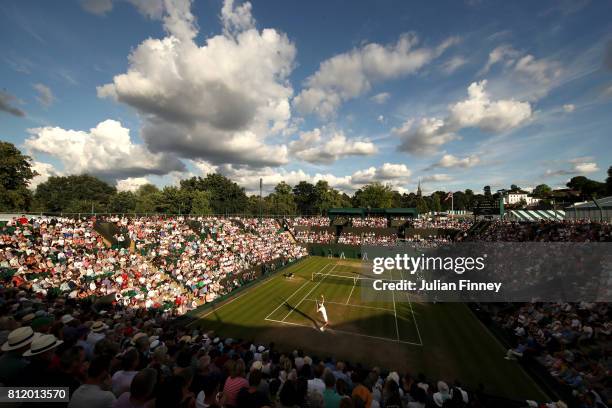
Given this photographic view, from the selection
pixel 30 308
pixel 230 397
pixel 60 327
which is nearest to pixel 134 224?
pixel 30 308

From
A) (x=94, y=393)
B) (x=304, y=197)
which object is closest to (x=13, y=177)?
(x=94, y=393)

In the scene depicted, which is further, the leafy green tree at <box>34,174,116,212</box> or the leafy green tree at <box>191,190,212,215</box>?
the leafy green tree at <box>34,174,116,212</box>

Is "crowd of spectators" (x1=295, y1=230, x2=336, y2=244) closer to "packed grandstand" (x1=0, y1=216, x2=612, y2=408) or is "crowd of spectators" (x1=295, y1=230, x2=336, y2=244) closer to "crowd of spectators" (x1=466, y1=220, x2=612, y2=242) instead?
"packed grandstand" (x1=0, y1=216, x2=612, y2=408)

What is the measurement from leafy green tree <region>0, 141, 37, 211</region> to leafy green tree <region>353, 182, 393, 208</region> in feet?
277

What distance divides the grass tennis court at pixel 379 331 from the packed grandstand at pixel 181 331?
35.9 inches

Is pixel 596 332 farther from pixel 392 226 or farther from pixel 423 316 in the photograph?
pixel 392 226

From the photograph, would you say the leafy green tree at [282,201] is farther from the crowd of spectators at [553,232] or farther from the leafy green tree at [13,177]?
the crowd of spectators at [553,232]

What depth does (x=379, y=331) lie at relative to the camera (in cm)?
1703

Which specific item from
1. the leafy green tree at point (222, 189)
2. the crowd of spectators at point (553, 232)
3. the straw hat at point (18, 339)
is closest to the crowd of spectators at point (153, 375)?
the straw hat at point (18, 339)

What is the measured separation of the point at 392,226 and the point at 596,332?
3713cm

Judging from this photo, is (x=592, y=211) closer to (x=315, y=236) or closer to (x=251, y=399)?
(x=315, y=236)

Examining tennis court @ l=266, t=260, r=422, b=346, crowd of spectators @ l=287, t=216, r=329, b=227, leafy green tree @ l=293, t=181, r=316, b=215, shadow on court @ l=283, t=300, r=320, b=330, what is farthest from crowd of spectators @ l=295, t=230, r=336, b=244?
leafy green tree @ l=293, t=181, r=316, b=215

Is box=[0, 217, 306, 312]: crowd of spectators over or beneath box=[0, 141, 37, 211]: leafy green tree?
beneath

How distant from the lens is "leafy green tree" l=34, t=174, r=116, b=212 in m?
78.4
